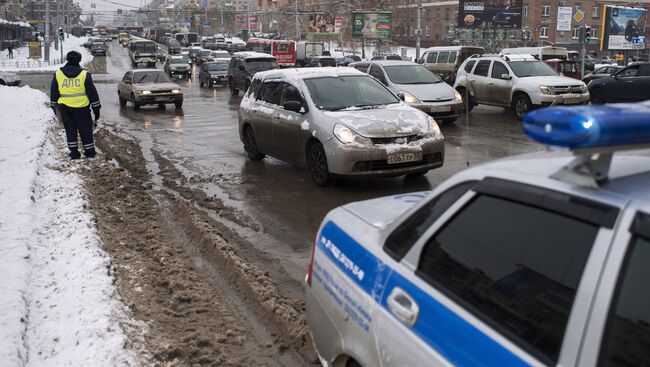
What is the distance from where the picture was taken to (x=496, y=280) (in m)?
→ 2.28

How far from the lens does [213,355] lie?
424 centimetres

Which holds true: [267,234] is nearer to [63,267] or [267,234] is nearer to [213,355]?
[63,267]

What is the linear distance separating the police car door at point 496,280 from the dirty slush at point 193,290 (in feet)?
6.29

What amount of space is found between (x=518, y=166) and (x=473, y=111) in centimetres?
1824

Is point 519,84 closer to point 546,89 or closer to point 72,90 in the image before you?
point 546,89

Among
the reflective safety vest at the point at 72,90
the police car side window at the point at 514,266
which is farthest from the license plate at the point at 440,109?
the police car side window at the point at 514,266

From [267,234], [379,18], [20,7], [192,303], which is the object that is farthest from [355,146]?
[20,7]

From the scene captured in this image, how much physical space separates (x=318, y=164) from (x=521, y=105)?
10.4m

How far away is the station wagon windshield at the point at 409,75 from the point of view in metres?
16.5

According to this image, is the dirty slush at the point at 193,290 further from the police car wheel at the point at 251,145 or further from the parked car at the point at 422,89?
the parked car at the point at 422,89

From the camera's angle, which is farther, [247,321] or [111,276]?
[111,276]

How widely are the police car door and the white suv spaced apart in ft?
47.3

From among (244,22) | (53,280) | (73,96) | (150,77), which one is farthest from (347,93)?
(244,22)

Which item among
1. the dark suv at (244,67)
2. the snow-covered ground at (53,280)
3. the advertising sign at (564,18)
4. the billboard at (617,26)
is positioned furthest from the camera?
the advertising sign at (564,18)
